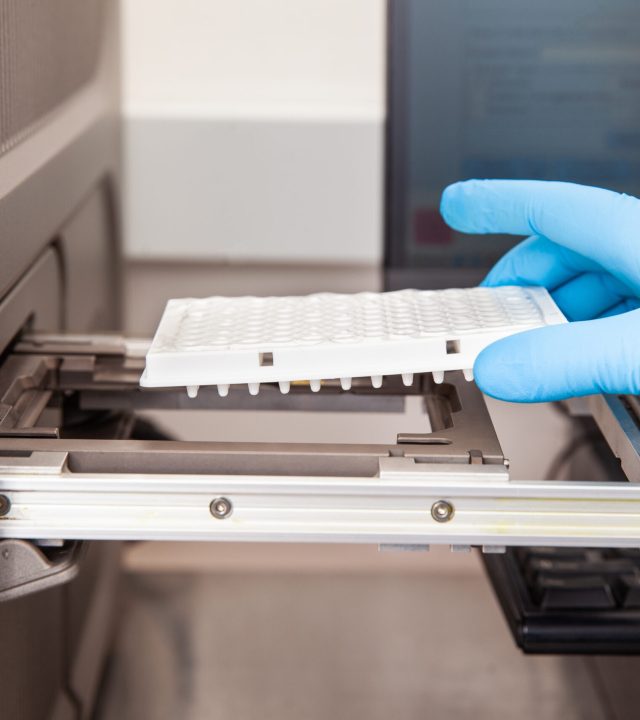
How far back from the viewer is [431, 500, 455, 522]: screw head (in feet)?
2.06

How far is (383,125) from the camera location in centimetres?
154

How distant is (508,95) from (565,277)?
64 cm

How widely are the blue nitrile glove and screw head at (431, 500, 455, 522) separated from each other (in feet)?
0.35

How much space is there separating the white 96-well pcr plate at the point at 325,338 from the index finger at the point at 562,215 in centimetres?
6

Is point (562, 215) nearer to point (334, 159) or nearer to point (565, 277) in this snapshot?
point (565, 277)

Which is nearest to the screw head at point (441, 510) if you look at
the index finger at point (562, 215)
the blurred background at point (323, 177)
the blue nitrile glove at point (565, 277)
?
the blue nitrile glove at point (565, 277)

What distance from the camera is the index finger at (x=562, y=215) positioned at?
0.79 meters

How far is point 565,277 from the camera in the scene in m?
0.96

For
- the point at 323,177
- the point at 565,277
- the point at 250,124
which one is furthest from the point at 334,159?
the point at 565,277

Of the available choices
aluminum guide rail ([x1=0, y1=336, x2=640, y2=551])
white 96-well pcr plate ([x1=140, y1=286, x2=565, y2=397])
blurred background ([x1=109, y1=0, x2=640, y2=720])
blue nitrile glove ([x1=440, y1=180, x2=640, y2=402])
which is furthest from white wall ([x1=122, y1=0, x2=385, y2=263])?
aluminum guide rail ([x1=0, y1=336, x2=640, y2=551])

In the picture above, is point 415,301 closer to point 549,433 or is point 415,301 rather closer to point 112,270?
point 549,433

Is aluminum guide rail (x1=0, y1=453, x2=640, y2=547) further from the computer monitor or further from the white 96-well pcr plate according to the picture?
the computer monitor

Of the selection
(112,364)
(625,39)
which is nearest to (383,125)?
(625,39)

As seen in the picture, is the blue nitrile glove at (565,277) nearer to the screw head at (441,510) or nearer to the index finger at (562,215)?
the index finger at (562,215)
